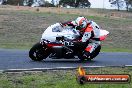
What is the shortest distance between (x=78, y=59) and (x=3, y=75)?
227 inches

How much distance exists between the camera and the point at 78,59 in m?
16.0

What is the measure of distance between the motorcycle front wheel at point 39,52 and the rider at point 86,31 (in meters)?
1.06

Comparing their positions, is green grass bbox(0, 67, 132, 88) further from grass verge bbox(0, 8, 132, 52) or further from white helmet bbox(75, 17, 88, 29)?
grass verge bbox(0, 8, 132, 52)

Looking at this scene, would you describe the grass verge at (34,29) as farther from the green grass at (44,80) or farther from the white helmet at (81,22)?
the green grass at (44,80)

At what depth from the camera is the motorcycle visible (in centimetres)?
1523

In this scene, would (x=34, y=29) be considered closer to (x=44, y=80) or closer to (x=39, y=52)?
(x=39, y=52)

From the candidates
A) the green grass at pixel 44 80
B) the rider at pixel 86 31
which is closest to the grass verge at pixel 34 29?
the rider at pixel 86 31

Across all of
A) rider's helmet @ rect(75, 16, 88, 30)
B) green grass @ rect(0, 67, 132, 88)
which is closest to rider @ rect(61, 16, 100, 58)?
rider's helmet @ rect(75, 16, 88, 30)

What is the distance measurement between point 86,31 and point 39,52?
1.72 metres

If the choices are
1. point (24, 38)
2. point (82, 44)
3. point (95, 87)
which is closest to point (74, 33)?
point (82, 44)

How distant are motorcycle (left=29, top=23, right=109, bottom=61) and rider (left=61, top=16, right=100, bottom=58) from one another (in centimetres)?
14

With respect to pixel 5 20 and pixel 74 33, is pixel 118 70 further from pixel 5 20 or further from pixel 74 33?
pixel 5 20

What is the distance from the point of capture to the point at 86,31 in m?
15.5

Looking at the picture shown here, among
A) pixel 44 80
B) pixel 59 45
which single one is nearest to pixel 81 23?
pixel 59 45
